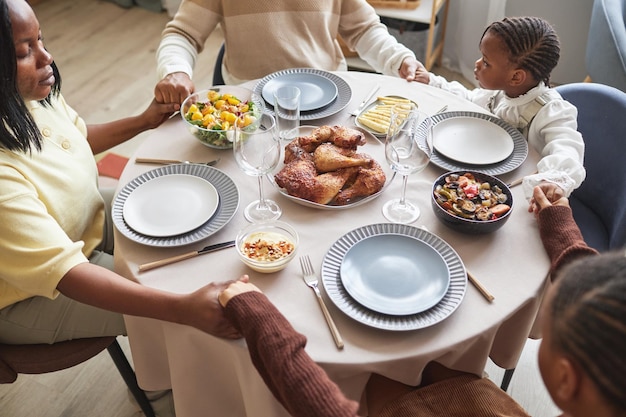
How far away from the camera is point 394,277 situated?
1.09m

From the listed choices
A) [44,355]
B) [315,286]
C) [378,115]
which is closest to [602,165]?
[378,115]

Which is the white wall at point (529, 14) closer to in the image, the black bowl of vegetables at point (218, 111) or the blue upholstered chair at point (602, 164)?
the blue upholstered chair at point (602, 164)

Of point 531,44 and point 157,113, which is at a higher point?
point 531,44

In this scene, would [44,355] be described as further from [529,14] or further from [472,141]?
[529,14]

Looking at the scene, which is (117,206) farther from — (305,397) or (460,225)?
(460,225)

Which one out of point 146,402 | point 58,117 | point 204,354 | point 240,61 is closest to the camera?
point 204,354

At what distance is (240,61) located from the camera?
6.52 feet

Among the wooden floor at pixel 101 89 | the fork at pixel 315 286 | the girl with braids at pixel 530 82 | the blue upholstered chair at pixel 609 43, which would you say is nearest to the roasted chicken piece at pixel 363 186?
the fork at pixel 315 286

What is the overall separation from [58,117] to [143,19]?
3.23m

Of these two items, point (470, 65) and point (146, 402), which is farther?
point (470, 65)

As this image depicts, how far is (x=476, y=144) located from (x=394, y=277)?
0.55m

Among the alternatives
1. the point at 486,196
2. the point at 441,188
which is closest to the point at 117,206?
the point at 441,188

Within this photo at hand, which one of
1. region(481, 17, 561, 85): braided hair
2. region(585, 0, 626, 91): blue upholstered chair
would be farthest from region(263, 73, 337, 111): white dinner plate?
region(585, 0, 626, 91): blue upholstered chair

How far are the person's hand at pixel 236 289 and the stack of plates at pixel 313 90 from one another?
64 cm
